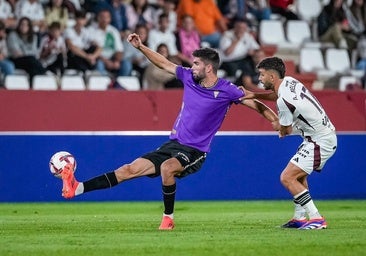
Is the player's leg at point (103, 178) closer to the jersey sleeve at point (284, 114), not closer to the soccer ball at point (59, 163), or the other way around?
the soccer ball at point (59, 163)

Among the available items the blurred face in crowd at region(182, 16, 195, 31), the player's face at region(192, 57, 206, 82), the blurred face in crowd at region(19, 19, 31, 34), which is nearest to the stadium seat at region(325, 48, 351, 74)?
the blurred face in crowd at region(182, 16, 195, 31)

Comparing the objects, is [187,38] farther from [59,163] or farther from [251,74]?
[59,163]

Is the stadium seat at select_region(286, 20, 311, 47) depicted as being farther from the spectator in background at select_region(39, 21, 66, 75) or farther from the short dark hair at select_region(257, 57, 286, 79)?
the short dark hair at select_region(257, 57, 286, 79)

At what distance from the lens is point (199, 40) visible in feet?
72.5

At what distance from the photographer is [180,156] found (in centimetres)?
1242

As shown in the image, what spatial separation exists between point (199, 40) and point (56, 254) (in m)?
12.7

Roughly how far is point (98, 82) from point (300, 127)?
8591 millimetres

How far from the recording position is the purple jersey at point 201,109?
12578 millimetres

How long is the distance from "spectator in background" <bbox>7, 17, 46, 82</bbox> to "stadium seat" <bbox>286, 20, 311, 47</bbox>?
6373mm

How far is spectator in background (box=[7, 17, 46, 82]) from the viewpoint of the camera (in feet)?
66.3

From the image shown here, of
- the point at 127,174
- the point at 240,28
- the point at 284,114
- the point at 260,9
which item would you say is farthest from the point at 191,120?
the point at 260,9

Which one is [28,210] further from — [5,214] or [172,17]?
[172,17]

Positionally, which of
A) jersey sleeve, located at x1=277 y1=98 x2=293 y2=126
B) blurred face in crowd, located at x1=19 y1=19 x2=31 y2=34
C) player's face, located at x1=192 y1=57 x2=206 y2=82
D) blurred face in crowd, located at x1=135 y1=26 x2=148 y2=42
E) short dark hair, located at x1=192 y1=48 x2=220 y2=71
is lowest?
blurred face in crowd, located at x1=135 y1=26 x2=148 y2=42

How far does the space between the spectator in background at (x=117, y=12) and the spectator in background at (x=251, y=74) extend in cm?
256
